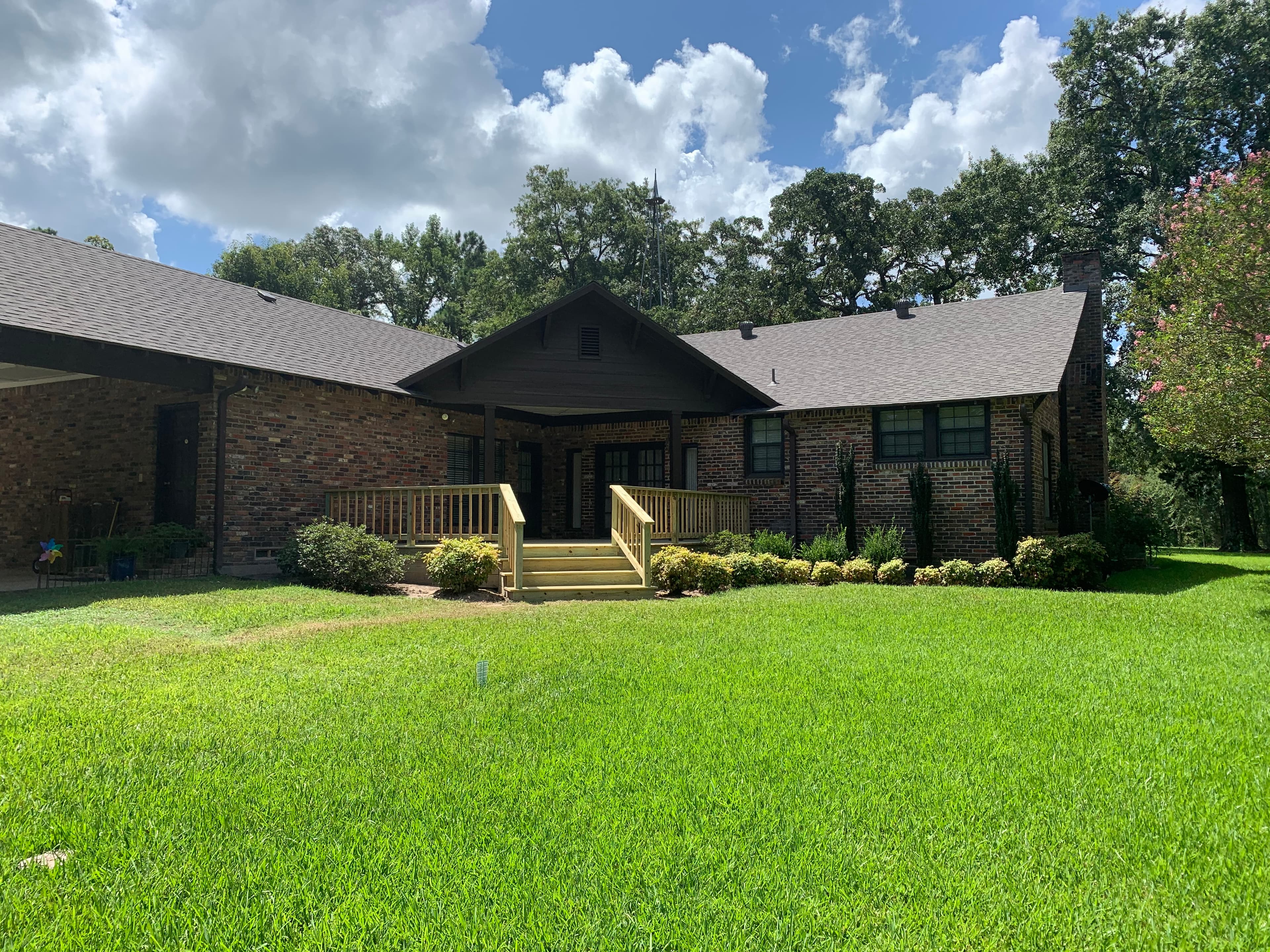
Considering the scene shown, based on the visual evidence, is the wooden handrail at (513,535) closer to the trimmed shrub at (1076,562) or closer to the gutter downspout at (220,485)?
the gutter downspout at (220,485)

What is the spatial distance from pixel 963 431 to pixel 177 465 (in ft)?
46.6

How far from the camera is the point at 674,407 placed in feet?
53.4

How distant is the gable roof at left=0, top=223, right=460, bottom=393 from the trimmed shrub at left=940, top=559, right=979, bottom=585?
10.4m

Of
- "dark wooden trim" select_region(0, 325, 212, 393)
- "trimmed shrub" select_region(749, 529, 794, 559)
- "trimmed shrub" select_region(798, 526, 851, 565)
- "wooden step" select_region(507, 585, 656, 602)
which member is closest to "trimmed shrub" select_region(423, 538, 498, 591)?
"wooden step" select_region(507, 585, 656, 602)

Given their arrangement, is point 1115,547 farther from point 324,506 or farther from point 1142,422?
point 324,506

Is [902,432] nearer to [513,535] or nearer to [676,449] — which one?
[676,449]

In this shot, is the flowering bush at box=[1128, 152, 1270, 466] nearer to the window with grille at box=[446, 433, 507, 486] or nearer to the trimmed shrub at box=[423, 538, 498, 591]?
the trimmed shrub at box=[423, 538, 498, 591]

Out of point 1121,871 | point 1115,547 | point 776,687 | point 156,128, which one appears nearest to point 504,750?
point 776,687

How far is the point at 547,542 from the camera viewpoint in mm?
15492

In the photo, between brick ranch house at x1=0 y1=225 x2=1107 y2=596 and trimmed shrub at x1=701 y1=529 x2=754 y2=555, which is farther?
trimmed shrub at x1=701 y1=529 x2=754 y2=555

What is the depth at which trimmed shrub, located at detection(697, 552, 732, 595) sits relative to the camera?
12.2 meters

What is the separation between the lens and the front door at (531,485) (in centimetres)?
1914

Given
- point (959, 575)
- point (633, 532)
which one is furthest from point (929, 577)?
point (633, 532)

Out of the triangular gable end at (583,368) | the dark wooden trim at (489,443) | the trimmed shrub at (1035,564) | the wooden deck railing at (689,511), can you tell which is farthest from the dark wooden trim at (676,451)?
the trimmed shrub at (1035,564)
